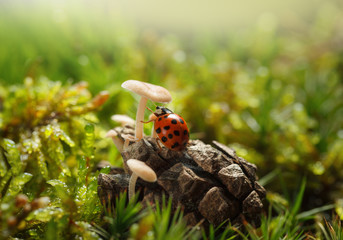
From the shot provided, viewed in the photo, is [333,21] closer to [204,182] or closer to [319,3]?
[319,3]

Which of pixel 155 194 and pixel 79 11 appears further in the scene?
pixel 79 11

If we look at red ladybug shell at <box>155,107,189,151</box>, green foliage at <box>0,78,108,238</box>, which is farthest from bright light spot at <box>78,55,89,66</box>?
red ladybug shell at <box>155,107,189,151</box>

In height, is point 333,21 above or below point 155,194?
above

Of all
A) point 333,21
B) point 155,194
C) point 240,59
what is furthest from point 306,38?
point 155,194

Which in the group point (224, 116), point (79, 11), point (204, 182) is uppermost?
point (79, 11)

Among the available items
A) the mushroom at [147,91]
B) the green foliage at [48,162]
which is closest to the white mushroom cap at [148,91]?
the mushroom at [147,91]

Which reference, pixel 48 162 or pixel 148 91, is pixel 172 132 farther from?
pixel 48 162

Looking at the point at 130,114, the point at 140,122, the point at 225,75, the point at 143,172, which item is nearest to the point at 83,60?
the point at 130,114

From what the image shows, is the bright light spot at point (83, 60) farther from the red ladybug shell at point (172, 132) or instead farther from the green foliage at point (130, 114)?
the red ladybug shell at point (172, 132)
